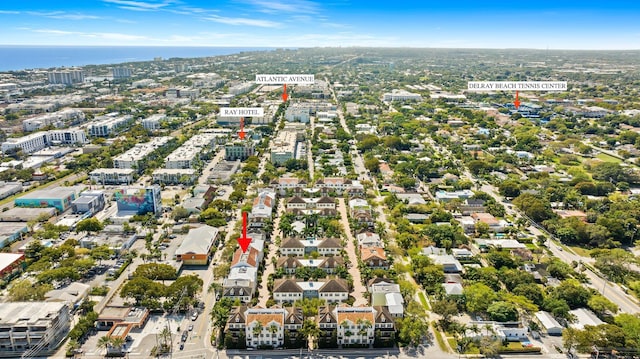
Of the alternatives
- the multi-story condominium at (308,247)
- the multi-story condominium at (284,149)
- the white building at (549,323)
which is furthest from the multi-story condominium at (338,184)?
the white building at (549,323)

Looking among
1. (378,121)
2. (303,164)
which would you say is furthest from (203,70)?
(303,164)

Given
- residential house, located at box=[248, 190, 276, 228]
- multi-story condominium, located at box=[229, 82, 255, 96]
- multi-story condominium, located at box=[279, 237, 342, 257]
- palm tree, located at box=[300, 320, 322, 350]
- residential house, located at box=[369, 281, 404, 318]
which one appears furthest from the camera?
multi-story condominium, located at box=[229, 82, 255, 96]

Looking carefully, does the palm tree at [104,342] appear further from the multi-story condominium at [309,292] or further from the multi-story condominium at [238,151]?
the multi-story condominium at [238,151]

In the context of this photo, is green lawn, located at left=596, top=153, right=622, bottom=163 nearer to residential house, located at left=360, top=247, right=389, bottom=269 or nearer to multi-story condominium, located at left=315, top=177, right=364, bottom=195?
multi-story condominium, located at left=315, top=177, right=364, bottom=195

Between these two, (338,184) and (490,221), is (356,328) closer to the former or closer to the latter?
(490,221)

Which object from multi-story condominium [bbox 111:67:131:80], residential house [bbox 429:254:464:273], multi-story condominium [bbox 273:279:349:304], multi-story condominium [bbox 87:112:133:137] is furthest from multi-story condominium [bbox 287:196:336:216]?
multi-story condominium [bbox 111:67:131:80]

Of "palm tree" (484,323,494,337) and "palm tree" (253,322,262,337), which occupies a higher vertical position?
"palm tree" (253,322,262,337)

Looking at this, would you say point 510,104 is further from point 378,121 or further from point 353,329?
point 353,329
